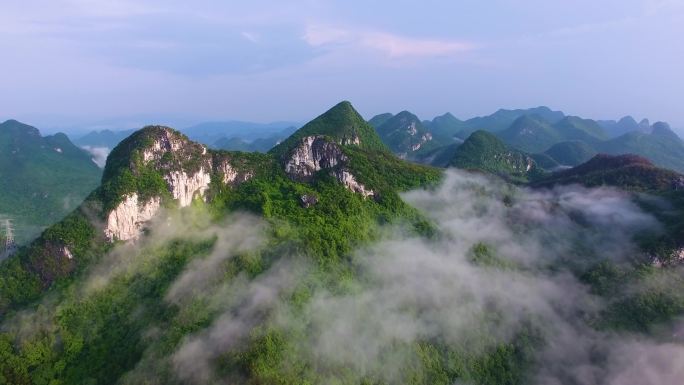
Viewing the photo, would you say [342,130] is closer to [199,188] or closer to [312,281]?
[199,188]

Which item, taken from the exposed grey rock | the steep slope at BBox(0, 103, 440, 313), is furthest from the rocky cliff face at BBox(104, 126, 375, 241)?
the exposed grey rock

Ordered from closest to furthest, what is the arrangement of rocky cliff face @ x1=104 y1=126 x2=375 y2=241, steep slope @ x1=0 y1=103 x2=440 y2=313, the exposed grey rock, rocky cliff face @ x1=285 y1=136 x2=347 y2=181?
steep slope @ x1=0 y1=103 x2=440 y2=313, rocky cliff face @ x1=104 y1=126 x2=375 y2=241, the exposed grey rock, rocky cliff face @ x1=285 y1=136 x2=347 y2=181

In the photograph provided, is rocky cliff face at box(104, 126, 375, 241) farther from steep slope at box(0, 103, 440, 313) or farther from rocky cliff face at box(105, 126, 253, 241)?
steep slope at box(0, 103, 440, 313)

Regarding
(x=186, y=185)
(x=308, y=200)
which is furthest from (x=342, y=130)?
(x=186, y=185)

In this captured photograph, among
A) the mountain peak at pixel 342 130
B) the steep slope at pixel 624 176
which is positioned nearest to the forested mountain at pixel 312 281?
the steep slope at pixel 624 176

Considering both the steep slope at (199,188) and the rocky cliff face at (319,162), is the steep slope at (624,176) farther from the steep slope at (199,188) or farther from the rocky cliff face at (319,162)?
the rocky cliff face at (319,162)

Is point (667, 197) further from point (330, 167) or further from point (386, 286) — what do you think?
point (330, 167)
